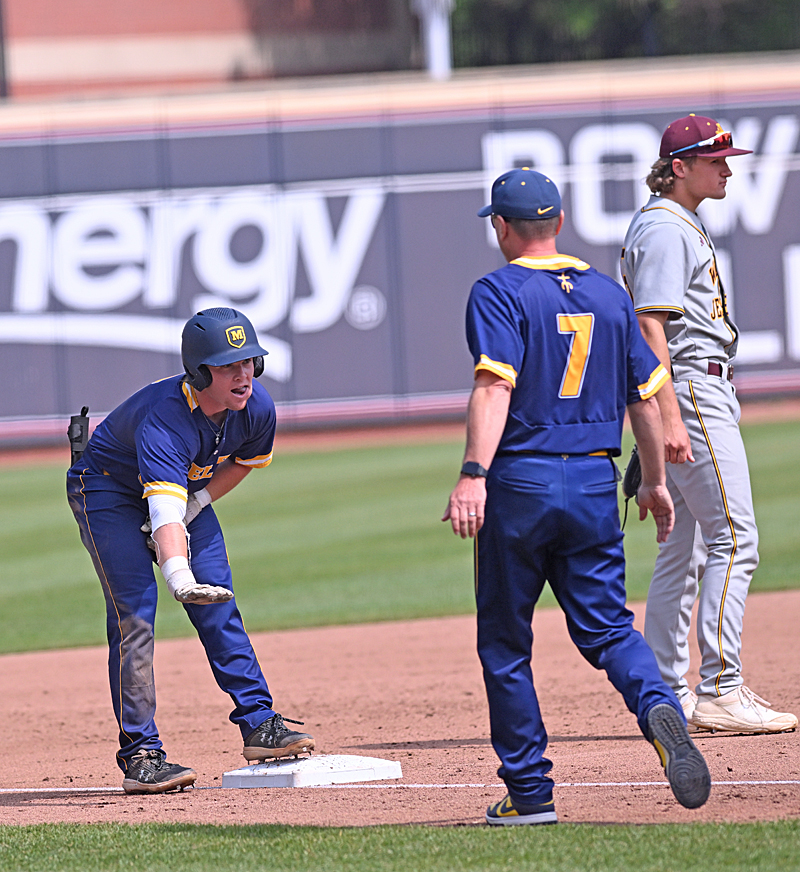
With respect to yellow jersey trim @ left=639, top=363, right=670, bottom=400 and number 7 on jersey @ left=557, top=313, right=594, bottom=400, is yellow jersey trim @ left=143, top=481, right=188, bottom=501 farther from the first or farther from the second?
yellow jersey trim @ left=639, top=363, right=670, bottom=400

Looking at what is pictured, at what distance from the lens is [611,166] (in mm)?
21828

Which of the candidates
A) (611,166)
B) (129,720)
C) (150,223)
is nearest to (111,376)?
(150,223)

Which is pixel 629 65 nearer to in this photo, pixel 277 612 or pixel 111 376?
pixel 111 376

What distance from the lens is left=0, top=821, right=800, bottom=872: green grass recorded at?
334cm

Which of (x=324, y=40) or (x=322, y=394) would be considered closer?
(x=322, y=394)

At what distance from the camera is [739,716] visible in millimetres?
5113

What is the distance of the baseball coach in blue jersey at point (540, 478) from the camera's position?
3.70m

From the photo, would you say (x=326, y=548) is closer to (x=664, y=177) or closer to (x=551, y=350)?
(x=664, y=177)

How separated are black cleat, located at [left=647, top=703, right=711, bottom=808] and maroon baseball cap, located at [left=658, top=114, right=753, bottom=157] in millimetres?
2528

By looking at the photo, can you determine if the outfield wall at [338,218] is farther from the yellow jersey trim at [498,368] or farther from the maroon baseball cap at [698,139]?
the yellow jersey trim at [498,368]

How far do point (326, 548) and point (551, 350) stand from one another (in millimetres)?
9090

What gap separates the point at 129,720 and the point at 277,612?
5.07m

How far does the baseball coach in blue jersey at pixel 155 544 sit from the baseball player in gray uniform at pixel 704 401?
156 centimetres

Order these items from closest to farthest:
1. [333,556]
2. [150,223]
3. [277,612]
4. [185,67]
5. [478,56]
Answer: [277,612] < [333,556] < [150,223] < [185,67] < [478,56]
